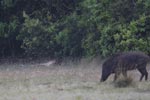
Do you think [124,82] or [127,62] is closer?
[124,82]

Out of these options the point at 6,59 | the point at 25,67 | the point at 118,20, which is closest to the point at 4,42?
the point at 6,59

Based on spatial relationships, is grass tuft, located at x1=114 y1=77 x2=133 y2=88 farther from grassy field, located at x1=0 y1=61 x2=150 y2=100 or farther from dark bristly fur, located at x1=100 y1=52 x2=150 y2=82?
dark bristly fur, located at x1=100 y1=52 x2=150 y2=82

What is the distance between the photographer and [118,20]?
21.7m

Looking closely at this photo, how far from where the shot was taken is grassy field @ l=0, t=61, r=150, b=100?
1294 centimetres

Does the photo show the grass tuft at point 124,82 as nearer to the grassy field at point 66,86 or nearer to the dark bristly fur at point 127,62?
the grassy field at point 66,86

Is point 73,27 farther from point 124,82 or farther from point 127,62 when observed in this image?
point 124,82

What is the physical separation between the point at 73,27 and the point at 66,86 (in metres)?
9.38

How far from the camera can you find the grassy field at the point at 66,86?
42.4ft

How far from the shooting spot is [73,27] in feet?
79.3

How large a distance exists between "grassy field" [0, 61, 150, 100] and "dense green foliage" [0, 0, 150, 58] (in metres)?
1.64

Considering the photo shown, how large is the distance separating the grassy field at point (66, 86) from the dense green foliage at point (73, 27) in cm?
164

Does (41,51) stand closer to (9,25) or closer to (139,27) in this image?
(9,25)

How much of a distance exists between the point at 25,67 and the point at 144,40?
5250 mm

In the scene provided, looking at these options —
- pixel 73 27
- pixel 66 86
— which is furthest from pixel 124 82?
pixel 73 27
